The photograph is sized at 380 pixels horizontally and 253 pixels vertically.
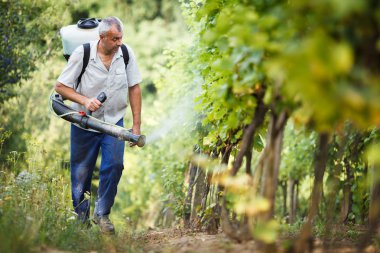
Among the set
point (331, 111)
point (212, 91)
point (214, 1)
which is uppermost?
point (214, 1)

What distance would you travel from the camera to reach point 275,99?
3.81 meters

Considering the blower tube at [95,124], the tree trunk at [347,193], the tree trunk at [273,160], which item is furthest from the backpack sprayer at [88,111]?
the tree trunk at [347,193]

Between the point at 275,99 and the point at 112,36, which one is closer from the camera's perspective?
the point at 275,99

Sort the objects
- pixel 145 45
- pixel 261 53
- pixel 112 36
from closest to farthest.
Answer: pixel 261 53 < pixel 112 36 < pixel 145 45

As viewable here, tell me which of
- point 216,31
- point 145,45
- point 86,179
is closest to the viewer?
point 216,31

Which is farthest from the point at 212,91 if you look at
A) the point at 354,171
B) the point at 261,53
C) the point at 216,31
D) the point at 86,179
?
the point at 354,171

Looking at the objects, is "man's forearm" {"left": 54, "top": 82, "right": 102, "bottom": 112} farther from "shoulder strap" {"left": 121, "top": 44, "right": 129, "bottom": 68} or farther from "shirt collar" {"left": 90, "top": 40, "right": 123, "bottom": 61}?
"shoulder strap" {"left": 121, "top": 44, "right": 129, "bottom": 68}

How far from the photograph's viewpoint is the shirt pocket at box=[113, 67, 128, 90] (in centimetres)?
657

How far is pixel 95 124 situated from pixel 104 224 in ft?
3.06

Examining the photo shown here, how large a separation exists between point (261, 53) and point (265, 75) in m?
0.26

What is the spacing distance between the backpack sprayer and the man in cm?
11

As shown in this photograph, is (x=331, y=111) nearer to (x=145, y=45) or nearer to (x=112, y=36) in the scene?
(x=112, y=36)

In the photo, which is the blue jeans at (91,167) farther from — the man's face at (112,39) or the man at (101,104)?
the man's face at (112,39)

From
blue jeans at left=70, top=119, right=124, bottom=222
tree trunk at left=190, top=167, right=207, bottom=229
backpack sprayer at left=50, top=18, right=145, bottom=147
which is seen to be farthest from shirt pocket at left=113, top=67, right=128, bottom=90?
tree trunk at left=190, top=167, right=207, bottom=229
